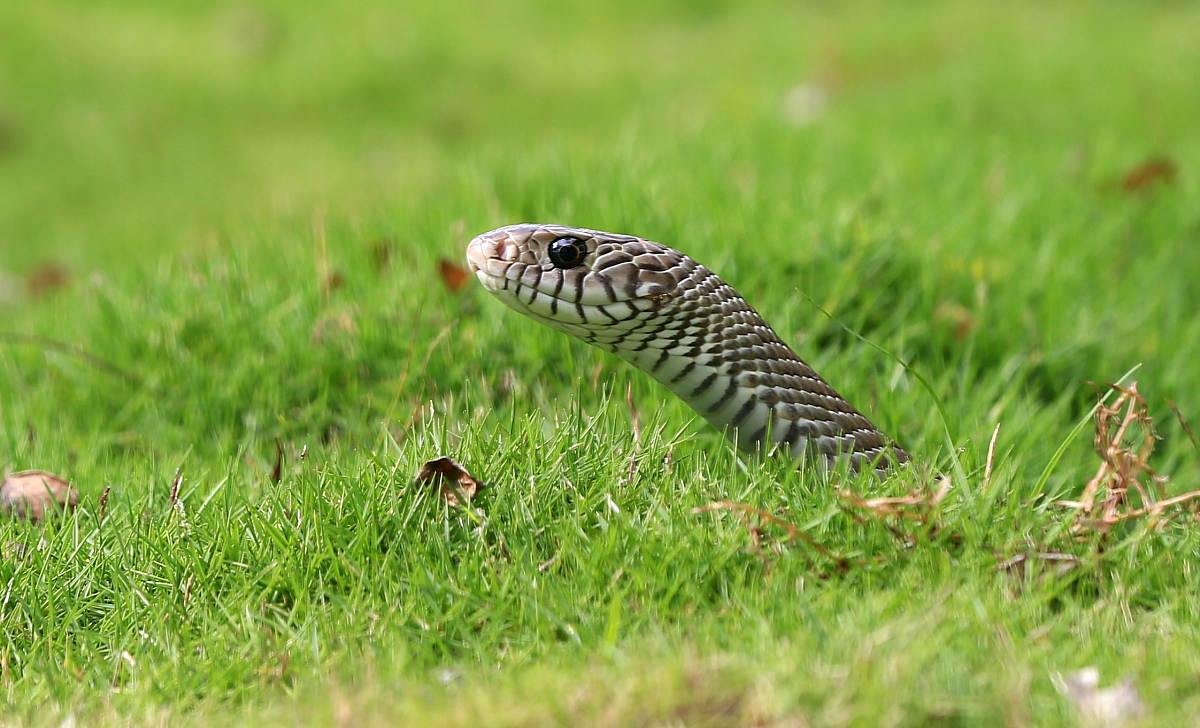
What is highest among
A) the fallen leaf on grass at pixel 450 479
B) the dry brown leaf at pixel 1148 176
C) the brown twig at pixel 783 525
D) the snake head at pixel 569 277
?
the snake head at pixel 569 277

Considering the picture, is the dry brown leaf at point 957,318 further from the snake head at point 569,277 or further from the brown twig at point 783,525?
the brown twig at point 783,525

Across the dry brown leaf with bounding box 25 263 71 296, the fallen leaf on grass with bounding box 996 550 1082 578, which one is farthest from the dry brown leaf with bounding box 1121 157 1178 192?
the dry brown leaf with bounding box 25 263 71 296

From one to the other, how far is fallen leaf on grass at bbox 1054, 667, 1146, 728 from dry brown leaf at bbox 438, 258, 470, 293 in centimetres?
258

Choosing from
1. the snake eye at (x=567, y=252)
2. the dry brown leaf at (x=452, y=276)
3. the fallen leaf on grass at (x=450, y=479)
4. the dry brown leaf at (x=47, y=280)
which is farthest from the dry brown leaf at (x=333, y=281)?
the dry brown leaf at (x=47, y=280)

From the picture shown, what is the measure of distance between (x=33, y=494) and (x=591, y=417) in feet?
4.93

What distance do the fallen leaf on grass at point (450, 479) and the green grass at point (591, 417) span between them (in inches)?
1.5

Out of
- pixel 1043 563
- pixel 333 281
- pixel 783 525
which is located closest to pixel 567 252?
pixel 783 525

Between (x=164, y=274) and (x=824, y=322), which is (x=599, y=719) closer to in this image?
(x=824, y=322)

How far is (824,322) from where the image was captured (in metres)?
3.67

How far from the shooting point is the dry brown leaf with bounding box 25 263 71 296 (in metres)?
5.80

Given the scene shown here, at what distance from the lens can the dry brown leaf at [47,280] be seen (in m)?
5.80

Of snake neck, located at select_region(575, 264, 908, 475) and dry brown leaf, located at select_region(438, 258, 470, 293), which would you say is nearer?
snake neck, located at select_region(575, 264, 908, 475)

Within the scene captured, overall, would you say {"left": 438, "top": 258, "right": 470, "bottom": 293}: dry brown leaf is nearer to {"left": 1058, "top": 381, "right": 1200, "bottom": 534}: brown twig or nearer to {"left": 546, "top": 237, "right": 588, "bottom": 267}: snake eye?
{"left": 546, "top": 237, "right": 588, "bottom": 267}: snake eye

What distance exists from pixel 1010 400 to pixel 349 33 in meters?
7.78
